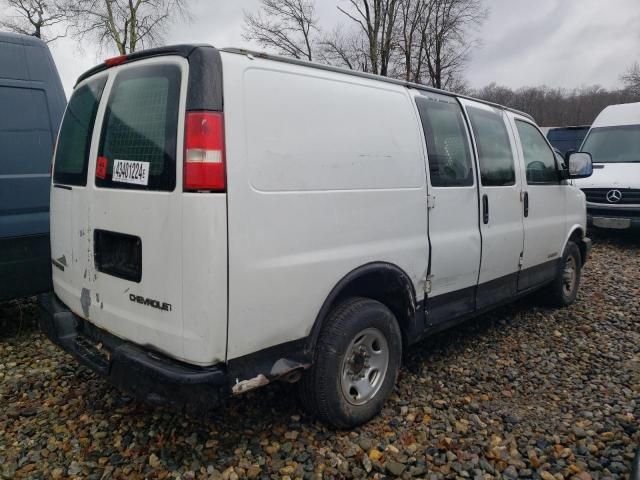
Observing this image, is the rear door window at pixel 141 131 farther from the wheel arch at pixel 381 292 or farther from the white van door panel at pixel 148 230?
the wheel arch at pixel 381 292

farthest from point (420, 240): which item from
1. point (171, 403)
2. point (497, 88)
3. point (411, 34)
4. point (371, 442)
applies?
point (497, 88)

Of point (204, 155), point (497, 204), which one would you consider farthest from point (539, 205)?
point (204, 155)

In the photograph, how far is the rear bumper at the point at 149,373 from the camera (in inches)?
82.1

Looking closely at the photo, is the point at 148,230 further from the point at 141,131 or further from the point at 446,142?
the point at 446,142

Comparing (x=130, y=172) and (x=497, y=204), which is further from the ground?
(x=130, y=172)

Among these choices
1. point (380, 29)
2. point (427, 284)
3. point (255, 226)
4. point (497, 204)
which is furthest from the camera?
point (380, 29)

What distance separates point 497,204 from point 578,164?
1.47 metres

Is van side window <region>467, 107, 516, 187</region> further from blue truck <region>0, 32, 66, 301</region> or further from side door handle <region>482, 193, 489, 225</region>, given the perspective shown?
blue truck <region>0, 32, 66, 301</region>

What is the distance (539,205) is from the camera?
430 cm

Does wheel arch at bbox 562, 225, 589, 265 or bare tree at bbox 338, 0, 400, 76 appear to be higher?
bare tree at bbox 338, 0, 400, 76

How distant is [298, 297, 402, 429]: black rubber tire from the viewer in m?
2.54

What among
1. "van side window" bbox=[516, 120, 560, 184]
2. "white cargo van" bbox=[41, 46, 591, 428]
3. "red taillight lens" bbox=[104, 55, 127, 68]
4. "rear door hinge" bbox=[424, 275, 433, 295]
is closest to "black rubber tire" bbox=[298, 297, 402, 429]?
"white cargo van" bbox=[41, 46, 591, 428]

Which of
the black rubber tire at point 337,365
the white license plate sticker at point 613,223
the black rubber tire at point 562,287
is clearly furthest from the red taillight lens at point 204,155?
the white license plate sticker at point 613,223

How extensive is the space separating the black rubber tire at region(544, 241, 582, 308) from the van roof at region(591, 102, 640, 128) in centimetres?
579
